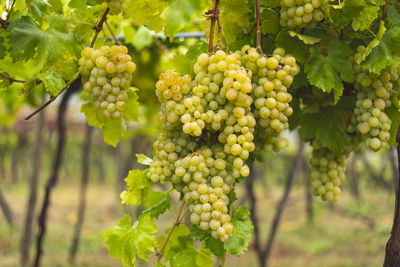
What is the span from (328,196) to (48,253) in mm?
6509

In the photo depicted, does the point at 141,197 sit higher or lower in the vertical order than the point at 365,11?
lower

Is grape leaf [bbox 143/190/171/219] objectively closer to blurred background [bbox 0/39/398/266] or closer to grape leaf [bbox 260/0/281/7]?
grape leaf [bbox 260/0/281/7]

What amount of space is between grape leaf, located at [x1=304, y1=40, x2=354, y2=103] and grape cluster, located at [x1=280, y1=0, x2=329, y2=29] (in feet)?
0.29

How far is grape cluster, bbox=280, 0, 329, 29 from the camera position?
92cm

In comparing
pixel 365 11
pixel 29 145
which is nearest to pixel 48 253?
pixel 365 11

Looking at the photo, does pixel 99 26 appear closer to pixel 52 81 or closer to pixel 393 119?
pixel 52 81

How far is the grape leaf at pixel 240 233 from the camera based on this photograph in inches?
36.7

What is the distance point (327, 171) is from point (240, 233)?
15.8 inches

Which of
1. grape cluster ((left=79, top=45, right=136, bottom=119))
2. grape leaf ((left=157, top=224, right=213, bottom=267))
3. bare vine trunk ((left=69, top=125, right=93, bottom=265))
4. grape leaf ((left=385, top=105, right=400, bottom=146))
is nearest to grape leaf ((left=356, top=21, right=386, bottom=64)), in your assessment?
grape leaf ((left=385, top=105, right=400, bottom=146))

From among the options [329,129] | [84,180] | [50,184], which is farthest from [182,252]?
[84,180]

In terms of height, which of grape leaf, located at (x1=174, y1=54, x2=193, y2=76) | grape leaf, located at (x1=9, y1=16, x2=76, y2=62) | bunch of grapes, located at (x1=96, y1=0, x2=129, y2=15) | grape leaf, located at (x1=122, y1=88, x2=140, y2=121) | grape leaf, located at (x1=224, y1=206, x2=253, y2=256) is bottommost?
grape leaf, located at (x1=224, y1=206, x2=253, y2=256)

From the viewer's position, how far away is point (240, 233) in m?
0.98

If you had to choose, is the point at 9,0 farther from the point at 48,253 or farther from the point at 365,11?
the point at 48,253

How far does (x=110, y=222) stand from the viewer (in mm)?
10008
